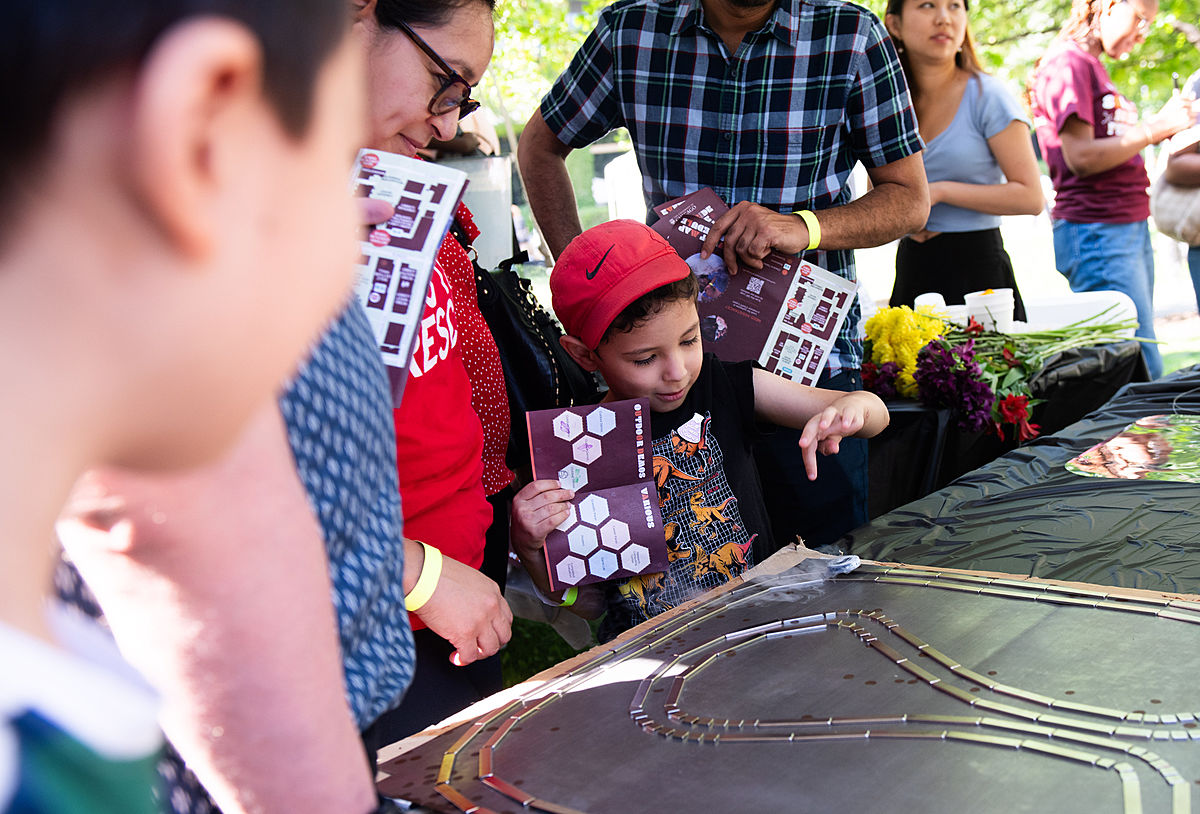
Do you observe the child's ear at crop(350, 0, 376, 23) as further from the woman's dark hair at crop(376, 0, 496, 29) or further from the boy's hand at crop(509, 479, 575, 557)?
the boy's hand at crop(509, 479, 575, 557)

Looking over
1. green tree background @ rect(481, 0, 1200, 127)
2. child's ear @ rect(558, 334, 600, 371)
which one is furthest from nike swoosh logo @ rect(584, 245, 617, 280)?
green tree background @ rect(481, 0, 1200, 127)

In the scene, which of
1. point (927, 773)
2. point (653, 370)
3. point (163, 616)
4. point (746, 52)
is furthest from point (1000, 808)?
point (746, 52)

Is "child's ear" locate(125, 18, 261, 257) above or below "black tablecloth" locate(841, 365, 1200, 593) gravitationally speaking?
above

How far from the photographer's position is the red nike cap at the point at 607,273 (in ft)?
6.34

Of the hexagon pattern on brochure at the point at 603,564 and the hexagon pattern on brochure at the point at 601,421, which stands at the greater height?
the hexagon pattern on brochure at the point at 601,421

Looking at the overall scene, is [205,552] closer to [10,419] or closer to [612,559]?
[10,419]

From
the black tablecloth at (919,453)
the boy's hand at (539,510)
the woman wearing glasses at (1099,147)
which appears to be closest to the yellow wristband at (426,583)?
the boy's hand at (539,510)

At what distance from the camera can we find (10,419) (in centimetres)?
33

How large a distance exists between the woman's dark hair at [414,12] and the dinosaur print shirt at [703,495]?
84 cm

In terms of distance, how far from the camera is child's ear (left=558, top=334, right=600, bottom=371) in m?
2.08

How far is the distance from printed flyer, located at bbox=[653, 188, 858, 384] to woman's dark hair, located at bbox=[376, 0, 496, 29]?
0.89 meters

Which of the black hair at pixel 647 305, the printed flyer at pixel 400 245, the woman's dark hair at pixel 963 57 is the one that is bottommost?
the black hair at pixel 647 305

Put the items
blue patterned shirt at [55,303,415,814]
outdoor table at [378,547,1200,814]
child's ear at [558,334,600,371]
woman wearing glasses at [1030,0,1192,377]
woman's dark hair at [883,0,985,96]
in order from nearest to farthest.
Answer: blue patterned shirt at [55,303,415,814]
outdoor table at [378,547,1200,814]
child's ear at [558,334,600,371]
woman's dark hair at [883,0,985,96]
woman wearing glasses at [1030,0,1192,377]

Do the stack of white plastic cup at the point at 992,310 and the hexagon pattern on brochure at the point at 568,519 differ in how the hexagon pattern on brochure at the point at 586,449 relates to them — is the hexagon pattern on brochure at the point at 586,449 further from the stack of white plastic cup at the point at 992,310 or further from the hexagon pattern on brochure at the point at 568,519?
the stack of white plastic cup at the point at 992,310
